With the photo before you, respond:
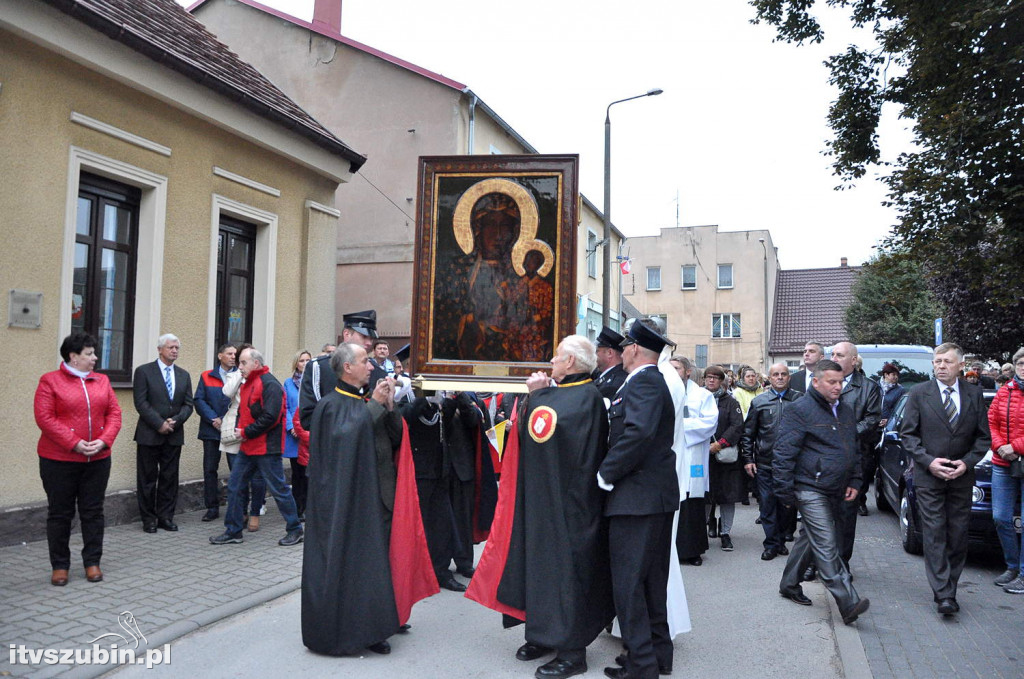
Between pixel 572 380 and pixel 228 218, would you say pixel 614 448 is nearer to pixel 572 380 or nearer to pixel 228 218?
pixel 572 380

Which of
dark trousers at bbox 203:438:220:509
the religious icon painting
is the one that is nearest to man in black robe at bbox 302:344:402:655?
the religious icon painting

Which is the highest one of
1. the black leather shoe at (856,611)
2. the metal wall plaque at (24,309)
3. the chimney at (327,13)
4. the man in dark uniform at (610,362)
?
the chimney at (327,13)

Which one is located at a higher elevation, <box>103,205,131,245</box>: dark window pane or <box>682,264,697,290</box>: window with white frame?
<box>682,264,697,290</box>: window with white frame

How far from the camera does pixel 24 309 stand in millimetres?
7523

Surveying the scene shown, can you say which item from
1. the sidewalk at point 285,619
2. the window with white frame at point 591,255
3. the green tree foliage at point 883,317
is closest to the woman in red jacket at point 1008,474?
the sidewalk at point 285,619

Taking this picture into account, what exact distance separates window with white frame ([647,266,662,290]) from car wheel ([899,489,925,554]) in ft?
110

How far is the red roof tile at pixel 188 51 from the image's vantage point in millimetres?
8234

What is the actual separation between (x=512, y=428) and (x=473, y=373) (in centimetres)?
90

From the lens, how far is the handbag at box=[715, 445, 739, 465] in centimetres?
844

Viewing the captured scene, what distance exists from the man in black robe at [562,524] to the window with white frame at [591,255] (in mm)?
20542

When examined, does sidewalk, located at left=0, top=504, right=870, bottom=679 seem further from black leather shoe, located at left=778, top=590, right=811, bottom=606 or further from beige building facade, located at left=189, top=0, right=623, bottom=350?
beige building facade, located at left=189, top=0, right=623, bottom=350

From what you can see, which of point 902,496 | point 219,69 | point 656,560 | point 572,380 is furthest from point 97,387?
point 902,496

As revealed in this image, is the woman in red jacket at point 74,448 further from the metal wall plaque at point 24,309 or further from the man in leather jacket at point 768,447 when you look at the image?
the man in leather jacket at point 768,447

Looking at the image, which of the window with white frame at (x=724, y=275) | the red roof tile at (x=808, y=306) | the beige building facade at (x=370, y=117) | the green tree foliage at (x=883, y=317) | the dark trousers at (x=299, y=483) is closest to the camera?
the dark trousers at (x=299, y=483)
